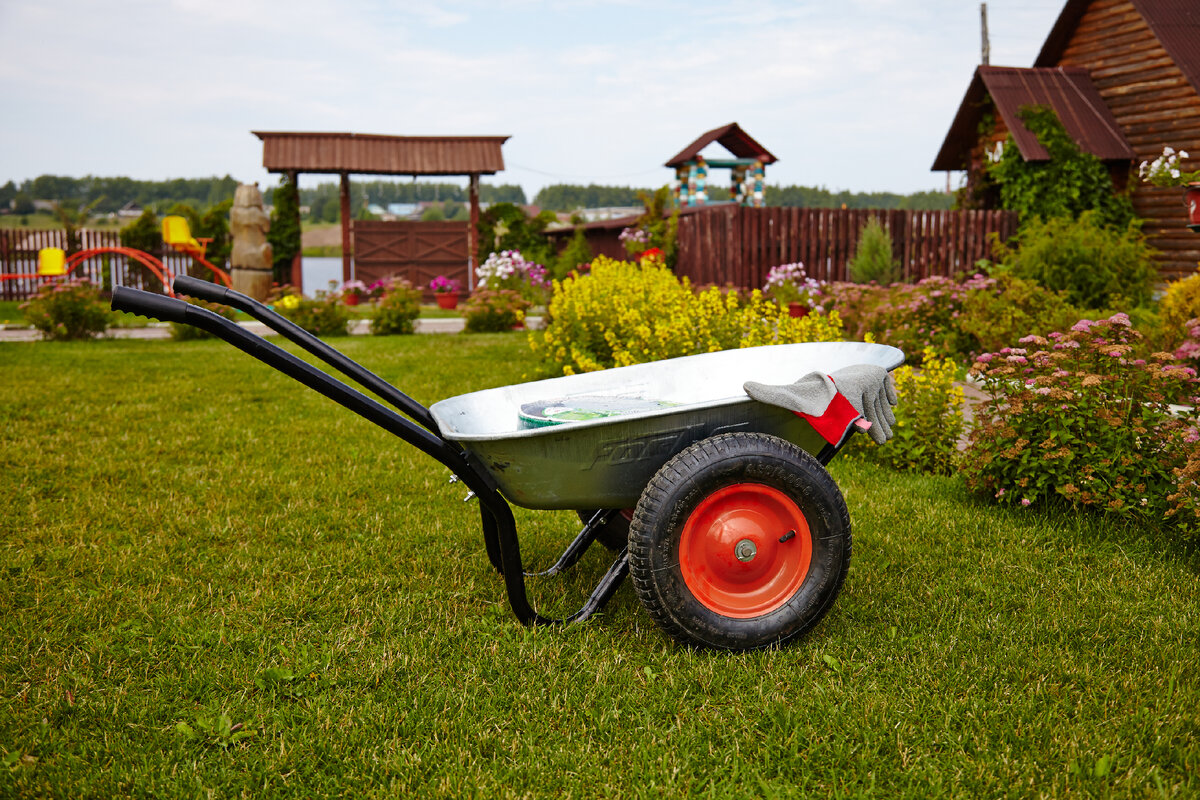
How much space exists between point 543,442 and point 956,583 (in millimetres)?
1657

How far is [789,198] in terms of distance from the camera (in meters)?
45.9

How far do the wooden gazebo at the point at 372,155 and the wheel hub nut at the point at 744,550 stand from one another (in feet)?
55.5

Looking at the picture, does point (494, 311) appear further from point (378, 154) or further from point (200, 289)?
point (200, 289)

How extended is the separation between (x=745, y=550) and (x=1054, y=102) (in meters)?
13.4

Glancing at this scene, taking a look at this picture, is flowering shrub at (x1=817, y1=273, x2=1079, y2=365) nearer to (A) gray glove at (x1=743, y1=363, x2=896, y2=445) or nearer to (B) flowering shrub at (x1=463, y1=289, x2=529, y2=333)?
(A) gray glove at (x1=743, y1=363, x2=896, y2=445)

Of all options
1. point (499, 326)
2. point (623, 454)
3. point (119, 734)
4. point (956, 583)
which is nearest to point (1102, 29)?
point (499, 326)

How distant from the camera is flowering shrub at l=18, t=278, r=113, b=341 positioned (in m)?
10.3

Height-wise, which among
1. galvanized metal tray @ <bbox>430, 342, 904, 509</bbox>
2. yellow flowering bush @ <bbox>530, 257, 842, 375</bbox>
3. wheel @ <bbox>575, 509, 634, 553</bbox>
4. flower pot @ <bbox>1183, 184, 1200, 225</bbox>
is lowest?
wheel @ <bbox>575, 509, 634, 553</bbox>

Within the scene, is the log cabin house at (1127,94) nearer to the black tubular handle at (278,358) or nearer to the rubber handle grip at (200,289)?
the black tubular handle at (278,358)

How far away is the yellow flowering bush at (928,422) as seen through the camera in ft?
14.2

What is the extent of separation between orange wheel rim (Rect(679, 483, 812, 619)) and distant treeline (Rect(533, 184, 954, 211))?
31.8 meters

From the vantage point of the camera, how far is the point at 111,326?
450 inches

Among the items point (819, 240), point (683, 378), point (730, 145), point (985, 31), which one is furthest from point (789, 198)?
point (683, 378)

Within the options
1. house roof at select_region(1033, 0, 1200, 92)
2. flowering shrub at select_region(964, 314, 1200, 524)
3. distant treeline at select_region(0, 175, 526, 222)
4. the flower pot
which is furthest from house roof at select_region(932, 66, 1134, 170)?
distant treeline at select_region(0, 175, 526, 222)
